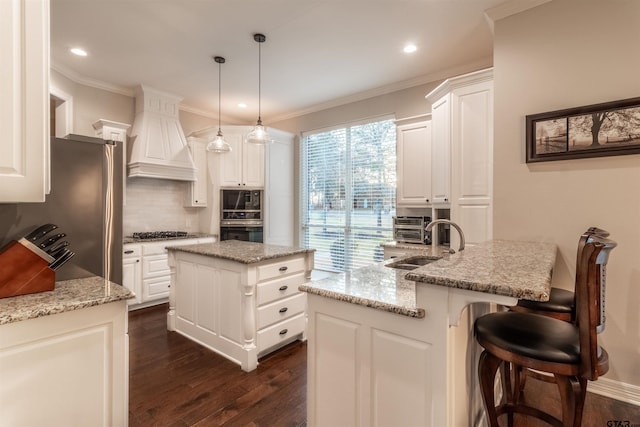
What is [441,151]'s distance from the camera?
3.15 meters

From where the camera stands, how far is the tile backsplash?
14.1 feet

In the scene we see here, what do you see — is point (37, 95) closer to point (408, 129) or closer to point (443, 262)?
point (443, 262)

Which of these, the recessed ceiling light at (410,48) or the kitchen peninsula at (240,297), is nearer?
the kitchen peninsula at (240,297)

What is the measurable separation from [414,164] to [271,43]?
204cm

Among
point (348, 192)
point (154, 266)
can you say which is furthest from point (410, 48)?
point (154, 266)

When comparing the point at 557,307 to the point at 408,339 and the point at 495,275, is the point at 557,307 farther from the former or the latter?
the point at 408,339

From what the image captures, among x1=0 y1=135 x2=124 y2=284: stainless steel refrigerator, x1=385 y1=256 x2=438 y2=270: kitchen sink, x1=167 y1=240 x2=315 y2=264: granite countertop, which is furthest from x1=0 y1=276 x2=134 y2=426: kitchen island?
x1=385 y1=256 x2=438 y2=270: kitchen sink

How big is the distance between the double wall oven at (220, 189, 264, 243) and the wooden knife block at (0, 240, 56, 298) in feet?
11.3

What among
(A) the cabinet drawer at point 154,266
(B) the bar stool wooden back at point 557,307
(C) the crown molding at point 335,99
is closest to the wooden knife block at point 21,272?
(B) the bar stool wooden back at point 557,307

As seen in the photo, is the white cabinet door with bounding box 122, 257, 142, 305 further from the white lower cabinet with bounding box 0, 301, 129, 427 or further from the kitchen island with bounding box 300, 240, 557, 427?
the kitchen island with bounding box 300, 240, 557, 427

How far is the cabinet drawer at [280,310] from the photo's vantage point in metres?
2.52

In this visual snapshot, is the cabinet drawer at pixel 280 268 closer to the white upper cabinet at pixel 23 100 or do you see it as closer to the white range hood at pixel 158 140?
the white upper cabinet at pixel 23 100

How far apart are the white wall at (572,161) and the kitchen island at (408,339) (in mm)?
976

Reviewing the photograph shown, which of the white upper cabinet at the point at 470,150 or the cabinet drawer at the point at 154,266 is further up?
the white upper cabinet at the point at 470,150
